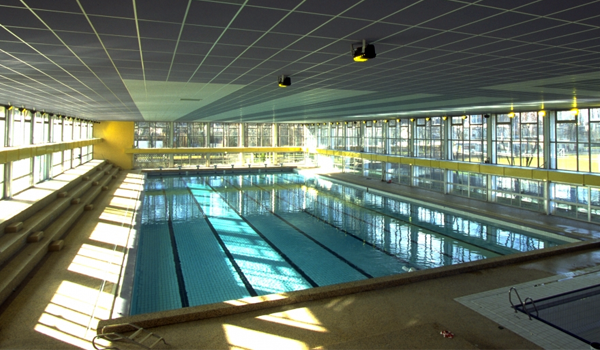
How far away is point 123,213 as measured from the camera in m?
12.0

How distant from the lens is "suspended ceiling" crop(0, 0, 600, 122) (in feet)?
9.84

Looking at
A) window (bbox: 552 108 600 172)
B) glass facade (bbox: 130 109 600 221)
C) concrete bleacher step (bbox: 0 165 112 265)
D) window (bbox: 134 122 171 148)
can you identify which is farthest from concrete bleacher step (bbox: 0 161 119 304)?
window (bbox: 134 122 171 148)

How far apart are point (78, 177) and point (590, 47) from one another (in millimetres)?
16238

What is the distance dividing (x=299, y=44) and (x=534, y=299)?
13.4 feet

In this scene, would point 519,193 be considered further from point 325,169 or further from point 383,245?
point 325,169

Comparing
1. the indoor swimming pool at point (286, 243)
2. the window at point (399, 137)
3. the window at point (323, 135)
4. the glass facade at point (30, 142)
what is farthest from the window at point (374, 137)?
the glass facade at point (30, 142)

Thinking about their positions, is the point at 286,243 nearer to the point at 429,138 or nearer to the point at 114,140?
the point at 429,138

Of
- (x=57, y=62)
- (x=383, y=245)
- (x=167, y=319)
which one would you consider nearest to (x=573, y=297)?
(x=167, y=319)

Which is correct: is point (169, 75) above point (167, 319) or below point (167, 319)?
above

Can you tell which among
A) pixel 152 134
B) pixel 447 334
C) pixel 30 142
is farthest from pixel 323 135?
pixel 447 334

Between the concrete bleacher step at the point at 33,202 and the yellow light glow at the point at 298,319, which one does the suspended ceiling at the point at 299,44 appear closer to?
the concrete bleacher step at the point at 33,202

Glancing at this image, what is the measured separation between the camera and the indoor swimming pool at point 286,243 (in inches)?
295

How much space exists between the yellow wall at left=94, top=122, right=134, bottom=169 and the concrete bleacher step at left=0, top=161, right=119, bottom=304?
1438 cm

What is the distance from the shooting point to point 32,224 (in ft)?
27.6
